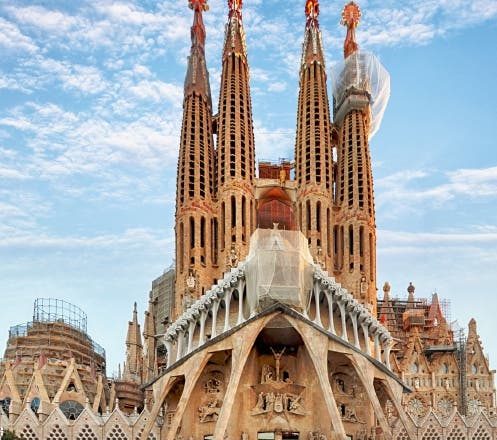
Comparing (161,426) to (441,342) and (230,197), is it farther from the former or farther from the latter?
(441,342)

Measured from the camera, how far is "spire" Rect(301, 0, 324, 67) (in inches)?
2315

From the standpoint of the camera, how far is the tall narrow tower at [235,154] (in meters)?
53.4

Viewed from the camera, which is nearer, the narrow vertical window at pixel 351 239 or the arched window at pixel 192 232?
the arched window at pixel 192 232

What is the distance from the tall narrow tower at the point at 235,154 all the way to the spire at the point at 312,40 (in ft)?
12.9

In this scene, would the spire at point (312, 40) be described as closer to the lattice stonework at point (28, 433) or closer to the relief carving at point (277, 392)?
the relief carving at point (277, 392)

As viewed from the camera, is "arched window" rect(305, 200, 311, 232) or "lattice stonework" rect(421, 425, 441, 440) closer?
"lattice stonework" rect(421, 425, 441, 440)

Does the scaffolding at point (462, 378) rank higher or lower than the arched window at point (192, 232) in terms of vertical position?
lower

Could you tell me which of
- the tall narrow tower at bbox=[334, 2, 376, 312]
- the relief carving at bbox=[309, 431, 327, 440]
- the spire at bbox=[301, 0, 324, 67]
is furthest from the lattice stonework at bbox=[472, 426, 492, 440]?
the spire at bbox=[301, 0, 324, 67]

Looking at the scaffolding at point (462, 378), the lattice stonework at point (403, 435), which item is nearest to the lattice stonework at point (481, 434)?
the lattice stonework at point (403, 435)

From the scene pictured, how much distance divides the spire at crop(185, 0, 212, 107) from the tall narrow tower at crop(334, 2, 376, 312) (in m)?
8.78

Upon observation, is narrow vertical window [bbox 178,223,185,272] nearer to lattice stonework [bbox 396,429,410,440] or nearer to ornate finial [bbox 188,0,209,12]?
lattice stonework [bbox 396,429,410,440]

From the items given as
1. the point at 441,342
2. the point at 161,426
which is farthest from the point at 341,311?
the point at 441,342

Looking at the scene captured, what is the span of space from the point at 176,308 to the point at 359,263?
428 inches

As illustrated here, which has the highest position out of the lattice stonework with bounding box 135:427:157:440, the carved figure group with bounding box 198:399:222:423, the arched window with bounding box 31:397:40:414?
the arched window with bounding box 31:397:40:414
